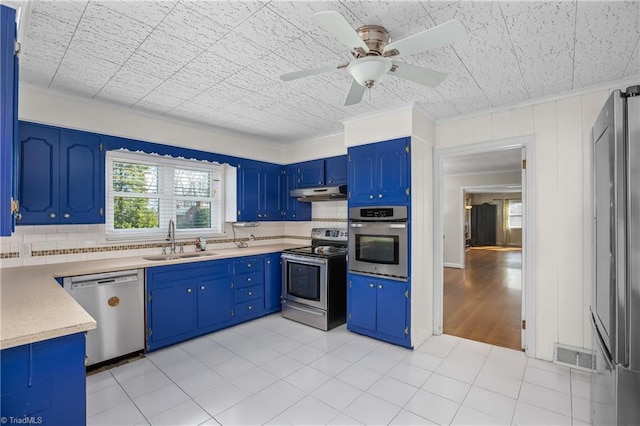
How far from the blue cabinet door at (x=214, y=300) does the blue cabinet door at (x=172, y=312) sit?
8 cm

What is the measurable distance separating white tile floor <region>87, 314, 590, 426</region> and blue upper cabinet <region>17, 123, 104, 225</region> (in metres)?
1.46

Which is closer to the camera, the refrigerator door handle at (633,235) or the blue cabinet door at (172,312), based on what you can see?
the refrigerator door handle at (633,235)

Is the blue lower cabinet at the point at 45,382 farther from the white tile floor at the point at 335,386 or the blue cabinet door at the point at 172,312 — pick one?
the blue cabinet door at the point at 172,312

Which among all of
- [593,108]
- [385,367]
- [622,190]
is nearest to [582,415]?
[385,367]

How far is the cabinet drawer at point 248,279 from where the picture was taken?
150 inches

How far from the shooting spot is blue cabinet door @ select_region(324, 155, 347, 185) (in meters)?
4.12

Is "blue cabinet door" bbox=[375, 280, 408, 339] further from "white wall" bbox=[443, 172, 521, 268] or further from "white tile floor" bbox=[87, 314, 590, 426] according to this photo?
"white wall" bbox=[443, 172, 521, 268]

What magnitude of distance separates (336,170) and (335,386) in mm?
2620

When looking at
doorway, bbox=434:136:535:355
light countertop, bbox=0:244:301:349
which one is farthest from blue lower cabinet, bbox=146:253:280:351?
doorway, bbox=434:136:535:355

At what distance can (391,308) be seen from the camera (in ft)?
10.8

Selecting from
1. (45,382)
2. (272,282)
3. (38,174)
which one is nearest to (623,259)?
(45,382)

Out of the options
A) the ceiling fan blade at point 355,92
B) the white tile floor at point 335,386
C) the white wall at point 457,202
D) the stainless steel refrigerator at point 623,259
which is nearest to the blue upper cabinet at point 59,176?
the white tile floor at point 335,386

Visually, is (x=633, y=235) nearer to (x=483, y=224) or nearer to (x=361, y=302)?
(x=361, y=302)

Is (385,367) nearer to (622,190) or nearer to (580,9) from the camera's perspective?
(622,190)
